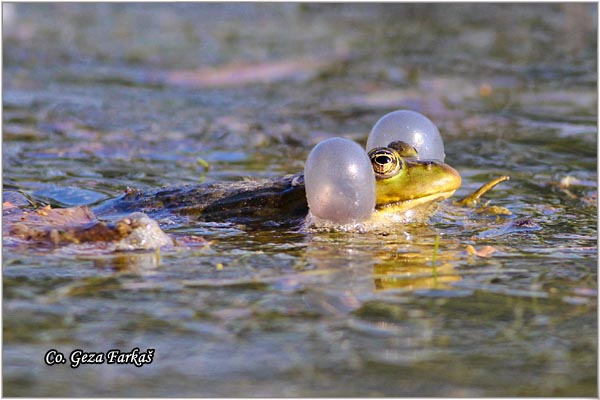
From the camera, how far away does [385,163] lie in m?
4.87

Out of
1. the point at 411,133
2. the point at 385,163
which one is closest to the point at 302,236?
the point at 385,163

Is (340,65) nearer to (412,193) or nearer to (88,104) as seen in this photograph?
(88,104)

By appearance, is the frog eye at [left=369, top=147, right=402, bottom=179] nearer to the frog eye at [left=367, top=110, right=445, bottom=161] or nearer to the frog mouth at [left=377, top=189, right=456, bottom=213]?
the frog mouth at [left=377, top=189, right=456, bottom=213]

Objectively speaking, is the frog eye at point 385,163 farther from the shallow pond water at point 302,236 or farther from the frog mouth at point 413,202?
the shallow pond water at point 302,236

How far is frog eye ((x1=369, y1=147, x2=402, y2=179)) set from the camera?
4.87 metres

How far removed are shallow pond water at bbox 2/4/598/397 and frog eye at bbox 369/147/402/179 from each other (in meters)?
0.33

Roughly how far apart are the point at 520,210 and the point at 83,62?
813 centimetres

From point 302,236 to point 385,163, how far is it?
58 centimetres

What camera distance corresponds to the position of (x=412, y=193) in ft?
16.0

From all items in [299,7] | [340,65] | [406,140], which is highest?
[299,7]

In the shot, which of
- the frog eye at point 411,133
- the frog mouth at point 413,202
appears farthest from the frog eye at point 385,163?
the frog eye at point 411,133

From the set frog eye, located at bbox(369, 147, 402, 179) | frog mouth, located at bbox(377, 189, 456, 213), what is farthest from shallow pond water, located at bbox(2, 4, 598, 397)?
frog eye, located at bbox(369, 147, 402, 179)

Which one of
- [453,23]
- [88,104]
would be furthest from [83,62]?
[453,23]

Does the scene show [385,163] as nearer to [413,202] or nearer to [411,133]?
[413,202]
